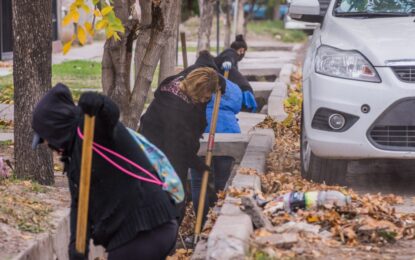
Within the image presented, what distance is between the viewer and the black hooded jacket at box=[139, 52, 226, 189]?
8.33 meters

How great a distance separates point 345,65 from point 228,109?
1849 mm

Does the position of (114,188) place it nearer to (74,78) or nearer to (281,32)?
(74,78)

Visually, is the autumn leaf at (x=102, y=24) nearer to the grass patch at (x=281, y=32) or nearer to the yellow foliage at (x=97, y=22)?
the yellow foliage at (x=97, y=22)

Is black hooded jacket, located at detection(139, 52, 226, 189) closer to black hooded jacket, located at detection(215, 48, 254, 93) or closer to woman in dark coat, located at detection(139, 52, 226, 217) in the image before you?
woman in dark coat, located at detection(139, 52, 226, 217)

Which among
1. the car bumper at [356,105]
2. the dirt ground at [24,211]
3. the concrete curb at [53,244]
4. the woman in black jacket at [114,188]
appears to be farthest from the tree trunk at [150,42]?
the woman in black jacket at [114,188]

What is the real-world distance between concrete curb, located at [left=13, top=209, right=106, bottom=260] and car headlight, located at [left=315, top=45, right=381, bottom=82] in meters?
2.32

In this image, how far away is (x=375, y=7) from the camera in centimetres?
918

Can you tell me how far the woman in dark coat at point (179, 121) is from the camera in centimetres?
827

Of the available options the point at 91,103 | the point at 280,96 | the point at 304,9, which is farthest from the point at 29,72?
the point at 280,96

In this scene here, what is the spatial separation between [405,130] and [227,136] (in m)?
2.73

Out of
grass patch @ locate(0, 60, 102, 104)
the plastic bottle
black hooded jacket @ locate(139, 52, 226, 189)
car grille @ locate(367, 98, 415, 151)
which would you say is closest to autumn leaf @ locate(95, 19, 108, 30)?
black hooded jacket @ locate(139, 52, 226, 189)

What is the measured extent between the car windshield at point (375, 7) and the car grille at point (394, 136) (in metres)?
1.29

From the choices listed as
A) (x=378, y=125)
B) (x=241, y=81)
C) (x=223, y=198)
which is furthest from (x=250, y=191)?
(x=241, y=81)

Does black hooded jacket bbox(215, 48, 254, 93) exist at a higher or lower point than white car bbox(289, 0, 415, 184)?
lower
